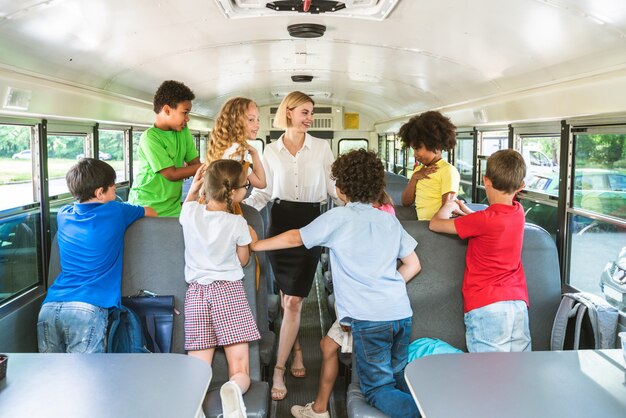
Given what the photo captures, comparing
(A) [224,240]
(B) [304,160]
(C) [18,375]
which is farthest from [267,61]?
(C) [18,375]

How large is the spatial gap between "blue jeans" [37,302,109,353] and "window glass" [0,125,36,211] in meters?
0.94

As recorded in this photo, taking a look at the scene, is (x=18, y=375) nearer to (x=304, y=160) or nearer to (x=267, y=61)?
(x=304, y=160)

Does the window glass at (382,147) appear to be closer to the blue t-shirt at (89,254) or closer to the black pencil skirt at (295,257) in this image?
the black pencil skirt at (295,257)

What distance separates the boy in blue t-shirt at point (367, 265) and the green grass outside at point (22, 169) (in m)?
1.66

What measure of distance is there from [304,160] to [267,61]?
10.2 ft

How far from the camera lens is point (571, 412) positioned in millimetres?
1621

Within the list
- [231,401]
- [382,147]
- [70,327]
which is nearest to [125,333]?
[70,327]

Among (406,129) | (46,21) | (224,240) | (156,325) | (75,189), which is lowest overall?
(156,325)

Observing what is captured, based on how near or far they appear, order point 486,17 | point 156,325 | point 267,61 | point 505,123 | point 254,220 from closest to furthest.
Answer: point 156,325 < point 254,220 < point 486,17 < point 505,123 < point 267,61

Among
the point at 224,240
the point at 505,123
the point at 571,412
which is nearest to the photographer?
the point at 571,412

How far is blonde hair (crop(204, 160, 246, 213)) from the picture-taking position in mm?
2631

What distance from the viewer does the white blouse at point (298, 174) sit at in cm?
349

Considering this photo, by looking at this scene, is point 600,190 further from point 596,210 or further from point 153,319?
point 153,319

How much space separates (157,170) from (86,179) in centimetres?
57
